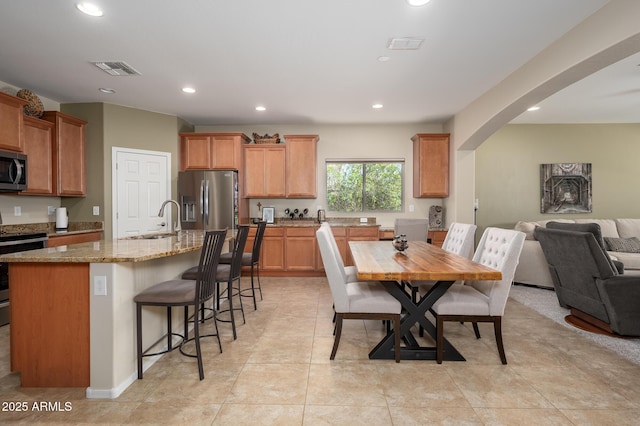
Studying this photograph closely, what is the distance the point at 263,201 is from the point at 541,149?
5219 mm

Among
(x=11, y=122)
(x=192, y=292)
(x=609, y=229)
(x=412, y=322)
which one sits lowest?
(x=412, y=322)

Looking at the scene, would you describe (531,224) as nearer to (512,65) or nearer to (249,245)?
(512,65)

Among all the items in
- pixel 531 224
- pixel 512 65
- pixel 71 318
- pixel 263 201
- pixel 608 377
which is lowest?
pixel 608 377

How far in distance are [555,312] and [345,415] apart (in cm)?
311

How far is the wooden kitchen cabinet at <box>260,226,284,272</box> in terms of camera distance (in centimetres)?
553

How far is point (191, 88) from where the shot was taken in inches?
164

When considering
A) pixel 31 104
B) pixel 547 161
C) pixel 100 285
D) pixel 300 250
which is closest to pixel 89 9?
pixel 100 285

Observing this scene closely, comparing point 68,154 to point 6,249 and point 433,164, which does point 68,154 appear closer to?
point 6,249

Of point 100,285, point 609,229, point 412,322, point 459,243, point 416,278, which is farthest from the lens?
point 609,229

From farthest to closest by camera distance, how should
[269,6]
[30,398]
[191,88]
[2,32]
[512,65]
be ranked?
[191,88] < [512,65] < [2,32] < [269,6] < [30,398]

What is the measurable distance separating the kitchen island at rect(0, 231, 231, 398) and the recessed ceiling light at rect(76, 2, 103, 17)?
1.84 metres

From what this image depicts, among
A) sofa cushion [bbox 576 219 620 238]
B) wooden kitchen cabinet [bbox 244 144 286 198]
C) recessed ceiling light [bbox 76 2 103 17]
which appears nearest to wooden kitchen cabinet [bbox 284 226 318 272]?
wooden kitchen cabinet [bbox 244 144 286 198]

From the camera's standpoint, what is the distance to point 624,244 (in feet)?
16.0

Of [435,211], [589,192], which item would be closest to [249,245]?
[435,211]
